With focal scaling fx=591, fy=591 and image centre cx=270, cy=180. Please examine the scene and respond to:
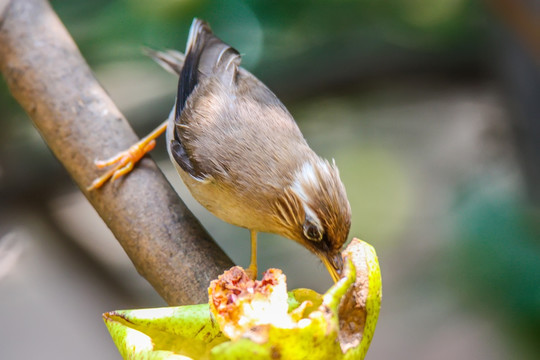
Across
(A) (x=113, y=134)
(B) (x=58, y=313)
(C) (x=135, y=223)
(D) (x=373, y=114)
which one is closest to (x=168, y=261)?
(C) (x=135, y=223)

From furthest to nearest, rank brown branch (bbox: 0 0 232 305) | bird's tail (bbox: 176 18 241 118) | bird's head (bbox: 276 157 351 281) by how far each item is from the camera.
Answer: bird's tail (bbox: 176 18 241 118)
brown branch (bbox: 0 0 232 305)
bird's head (bbox: 276 157 351 281)

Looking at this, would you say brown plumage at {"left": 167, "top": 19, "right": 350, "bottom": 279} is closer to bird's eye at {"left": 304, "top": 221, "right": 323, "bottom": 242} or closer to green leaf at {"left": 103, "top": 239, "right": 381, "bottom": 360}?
bird's eye at {"left": 304, "top": 221, "right": 323, "bottom": 242}

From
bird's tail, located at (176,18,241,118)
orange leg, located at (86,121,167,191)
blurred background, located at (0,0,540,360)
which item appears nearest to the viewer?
orange leg, located at (86,121,167,191)

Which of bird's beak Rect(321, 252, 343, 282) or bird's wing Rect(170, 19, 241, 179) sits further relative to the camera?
bird's wing Rect(170, 19, 241, 179)

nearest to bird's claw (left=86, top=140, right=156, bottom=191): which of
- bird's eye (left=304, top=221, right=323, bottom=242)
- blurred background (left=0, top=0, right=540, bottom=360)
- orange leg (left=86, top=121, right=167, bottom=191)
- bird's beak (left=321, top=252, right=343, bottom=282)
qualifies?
orange leg (left=86, top=121, right=167, bottom=191)

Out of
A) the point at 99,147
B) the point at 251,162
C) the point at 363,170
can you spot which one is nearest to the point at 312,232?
the point at 251,162

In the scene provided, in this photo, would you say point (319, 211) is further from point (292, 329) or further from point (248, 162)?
point (292, 329)

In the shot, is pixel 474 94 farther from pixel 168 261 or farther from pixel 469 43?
pixel 168 261
